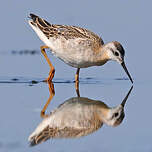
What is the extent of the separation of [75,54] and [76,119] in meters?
3.73

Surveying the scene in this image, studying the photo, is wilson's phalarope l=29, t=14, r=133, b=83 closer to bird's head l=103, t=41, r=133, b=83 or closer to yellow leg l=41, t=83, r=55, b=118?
bird's head l=103, t=41, r=133, b=83

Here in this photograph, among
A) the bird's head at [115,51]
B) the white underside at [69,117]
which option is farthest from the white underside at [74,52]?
the white underside at [69,117]

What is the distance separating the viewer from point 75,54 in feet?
44.8

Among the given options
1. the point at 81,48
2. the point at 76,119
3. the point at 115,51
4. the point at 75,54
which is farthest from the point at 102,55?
the point at 76,119

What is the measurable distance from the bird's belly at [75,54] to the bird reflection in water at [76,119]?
200cm

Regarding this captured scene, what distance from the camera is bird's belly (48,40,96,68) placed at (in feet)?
44.7

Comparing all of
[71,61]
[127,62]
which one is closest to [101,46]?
[71,61]

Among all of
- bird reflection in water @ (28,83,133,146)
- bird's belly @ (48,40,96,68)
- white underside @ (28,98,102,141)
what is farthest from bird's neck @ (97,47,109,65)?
white underside @ (28,98,102,141)

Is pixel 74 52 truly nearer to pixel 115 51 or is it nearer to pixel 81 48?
pixel 81 48

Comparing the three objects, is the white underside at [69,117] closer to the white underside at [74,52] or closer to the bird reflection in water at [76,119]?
the bird reflection in water at [76,119]

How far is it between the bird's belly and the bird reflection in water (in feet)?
6.57

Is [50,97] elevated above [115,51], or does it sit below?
below

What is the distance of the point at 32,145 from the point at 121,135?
1598 mm

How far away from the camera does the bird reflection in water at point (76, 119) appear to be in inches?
369
